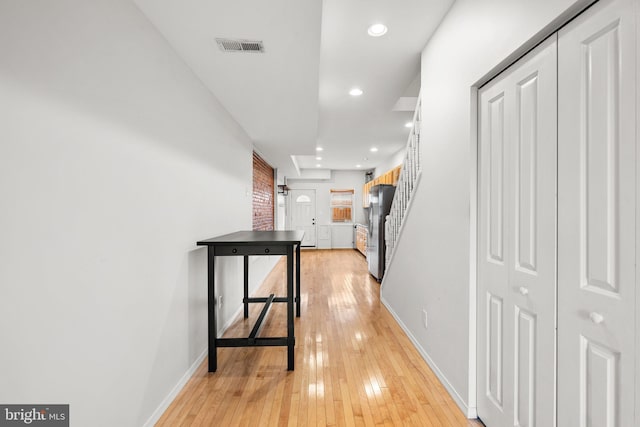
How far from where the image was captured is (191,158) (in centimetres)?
208

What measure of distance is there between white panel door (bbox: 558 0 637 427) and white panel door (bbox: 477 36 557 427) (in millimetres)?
61

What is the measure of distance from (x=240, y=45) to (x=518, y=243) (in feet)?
6.46

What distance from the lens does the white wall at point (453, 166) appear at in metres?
1.39

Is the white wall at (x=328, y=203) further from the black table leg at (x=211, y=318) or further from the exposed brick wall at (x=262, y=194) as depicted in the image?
the black table leg at (x=211, y=318)

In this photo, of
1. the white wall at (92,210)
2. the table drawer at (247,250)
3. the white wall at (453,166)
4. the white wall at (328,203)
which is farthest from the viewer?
the white wall at (328,203)

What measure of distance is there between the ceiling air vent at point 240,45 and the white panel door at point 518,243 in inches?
55.9

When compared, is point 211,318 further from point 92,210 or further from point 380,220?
point 380,220

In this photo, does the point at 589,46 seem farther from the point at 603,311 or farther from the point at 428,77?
the point at 428,77

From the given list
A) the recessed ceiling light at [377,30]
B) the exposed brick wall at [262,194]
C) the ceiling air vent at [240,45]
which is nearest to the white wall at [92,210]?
the ceiling air vent at [240,45]

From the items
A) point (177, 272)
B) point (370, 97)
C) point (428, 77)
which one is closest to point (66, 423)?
point (177, 272)

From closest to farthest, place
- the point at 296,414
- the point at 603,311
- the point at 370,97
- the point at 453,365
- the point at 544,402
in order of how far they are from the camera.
Result: the point at 603,311 < the point at 544,402 < the point at 296,414 < the point at 453,365 < the point at 370,97

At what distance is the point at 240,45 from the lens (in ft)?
5.64

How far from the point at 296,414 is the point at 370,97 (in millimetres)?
3452

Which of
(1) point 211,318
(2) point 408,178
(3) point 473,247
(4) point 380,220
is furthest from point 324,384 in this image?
(4) point 380,220
